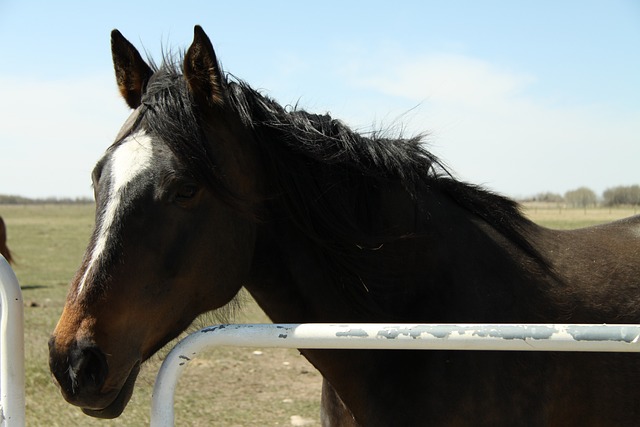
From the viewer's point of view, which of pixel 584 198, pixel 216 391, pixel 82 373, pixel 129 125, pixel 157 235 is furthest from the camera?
pixel 584 198

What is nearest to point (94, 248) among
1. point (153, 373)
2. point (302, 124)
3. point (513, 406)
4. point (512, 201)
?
point (302, 124)

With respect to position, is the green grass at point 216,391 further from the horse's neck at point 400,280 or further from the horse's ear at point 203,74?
the horse's ear at point 203,74

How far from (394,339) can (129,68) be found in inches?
62.0

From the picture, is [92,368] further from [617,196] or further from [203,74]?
[617,196]

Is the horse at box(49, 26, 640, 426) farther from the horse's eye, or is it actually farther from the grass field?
the grass field

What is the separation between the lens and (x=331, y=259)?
222 cm

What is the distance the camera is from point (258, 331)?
1.46m

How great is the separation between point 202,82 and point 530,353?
148cm

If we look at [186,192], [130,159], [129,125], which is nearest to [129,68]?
[129,125]

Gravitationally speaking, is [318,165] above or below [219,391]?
above

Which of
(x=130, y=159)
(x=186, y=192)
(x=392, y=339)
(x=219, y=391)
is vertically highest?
(x=130, y=159)

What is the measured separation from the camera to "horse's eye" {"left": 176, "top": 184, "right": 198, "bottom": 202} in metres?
1.96

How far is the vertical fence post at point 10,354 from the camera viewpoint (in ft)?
5.10

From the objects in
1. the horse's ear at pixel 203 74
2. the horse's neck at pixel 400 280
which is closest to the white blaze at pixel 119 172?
the horse's ear at pixel 203 74
